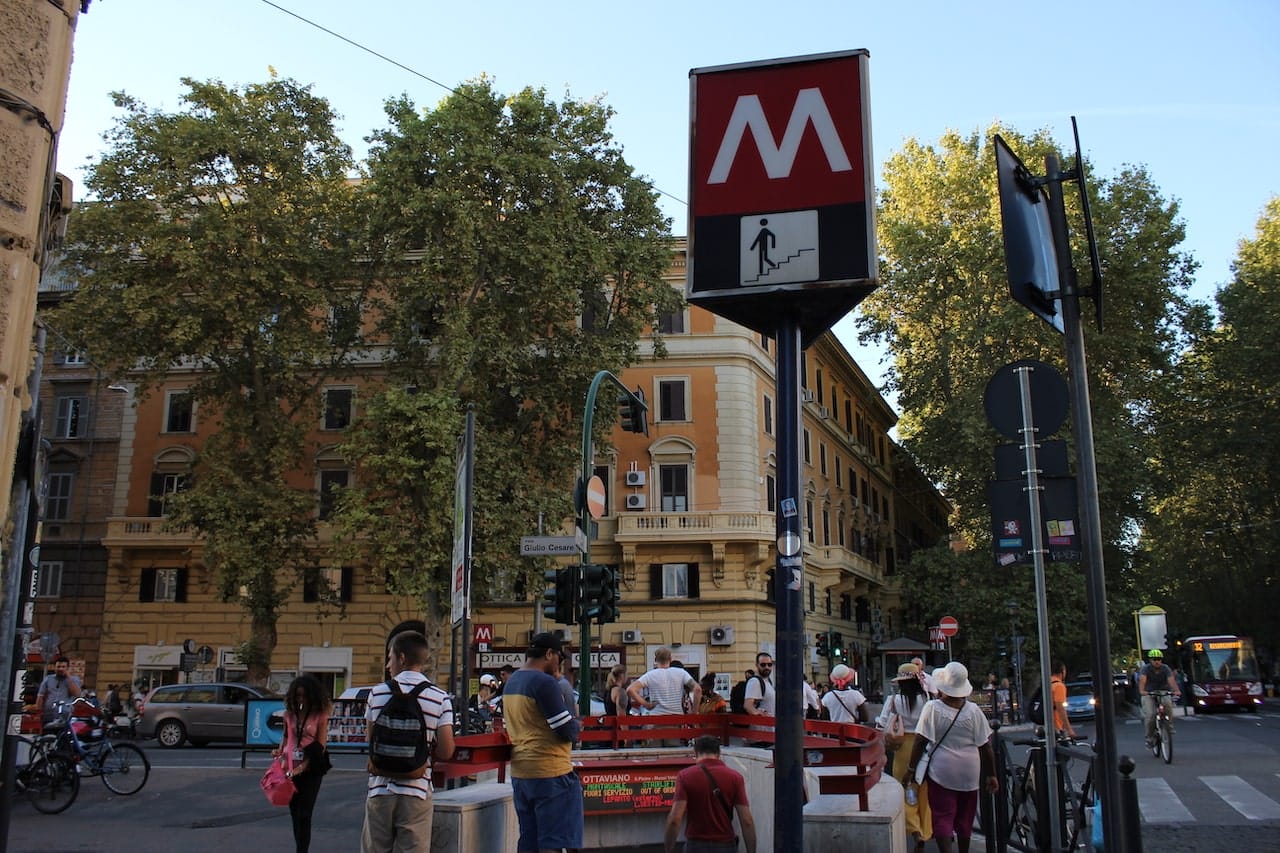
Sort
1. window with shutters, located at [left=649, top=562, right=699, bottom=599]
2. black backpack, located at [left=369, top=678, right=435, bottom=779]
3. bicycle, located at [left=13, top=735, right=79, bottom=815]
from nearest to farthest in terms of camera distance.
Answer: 1. black backpack, located at [left=369, top=678, right=435, bottom=779]
2. bicycle, located at [left=13, top=735, right=79, bottom=815]
3. window with shutters, located at [left=649, top=562, right=699, bottom=599]

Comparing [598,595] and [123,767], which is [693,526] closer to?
[598,595]

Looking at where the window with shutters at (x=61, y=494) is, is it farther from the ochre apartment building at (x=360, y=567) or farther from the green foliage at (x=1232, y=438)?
the green foliage at (x=1232, y=438)

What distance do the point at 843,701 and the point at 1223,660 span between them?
36446 mm

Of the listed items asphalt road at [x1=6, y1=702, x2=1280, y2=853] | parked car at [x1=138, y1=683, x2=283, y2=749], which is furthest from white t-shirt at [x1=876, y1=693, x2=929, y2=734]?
parked car at [x1=138, y1=683, x2=283, y2=749]

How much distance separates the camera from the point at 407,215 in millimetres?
28359

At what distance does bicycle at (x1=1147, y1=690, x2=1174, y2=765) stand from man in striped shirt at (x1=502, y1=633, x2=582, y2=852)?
12.6 metres

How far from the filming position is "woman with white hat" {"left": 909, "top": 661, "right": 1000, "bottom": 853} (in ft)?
26.0

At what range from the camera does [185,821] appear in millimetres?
12383

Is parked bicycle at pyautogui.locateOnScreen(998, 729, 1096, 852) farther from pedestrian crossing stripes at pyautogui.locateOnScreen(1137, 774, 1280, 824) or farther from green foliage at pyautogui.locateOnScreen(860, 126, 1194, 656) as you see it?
green foliage at pyautogui.locateOnScreen(860, 126, 1194, 656)

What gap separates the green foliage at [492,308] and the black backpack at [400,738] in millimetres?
20473

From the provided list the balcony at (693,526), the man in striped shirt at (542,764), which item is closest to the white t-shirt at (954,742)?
the man in striped shirt at (542,764)

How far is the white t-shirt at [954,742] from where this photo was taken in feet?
26.0

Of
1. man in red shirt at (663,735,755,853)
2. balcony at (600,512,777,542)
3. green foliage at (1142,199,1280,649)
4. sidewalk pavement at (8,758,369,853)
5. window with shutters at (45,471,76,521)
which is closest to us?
man in red shirt at (663,735,755,853)

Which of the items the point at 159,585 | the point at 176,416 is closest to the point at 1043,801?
the point at 159,585
